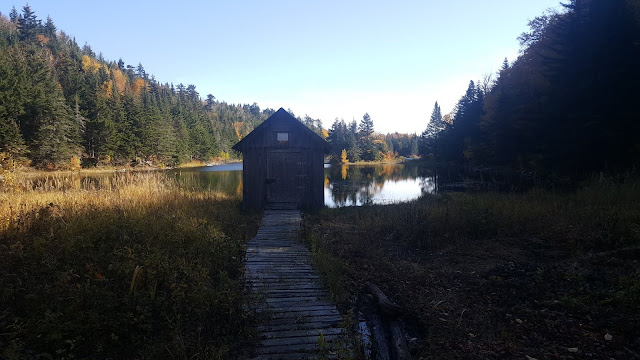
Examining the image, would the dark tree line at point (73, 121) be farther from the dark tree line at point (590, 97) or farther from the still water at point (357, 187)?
the dark tree line at point (590, 97)

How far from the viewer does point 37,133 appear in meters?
35.4

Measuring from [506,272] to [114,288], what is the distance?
238 inches

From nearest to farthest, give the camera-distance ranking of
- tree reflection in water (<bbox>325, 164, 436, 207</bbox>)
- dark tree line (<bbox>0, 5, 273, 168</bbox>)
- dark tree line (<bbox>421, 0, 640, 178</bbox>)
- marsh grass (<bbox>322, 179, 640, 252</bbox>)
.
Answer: marsh grass (<bbox>322, 179, 640, 252</bbox>) → dark tree line (<bbox>421, 0, 640, 178</bbox>) → tree reflection in water (<bbox>325, 164, 436, 207</bbox>) → dark tree line (<bbox>0, 5, 273, 168</bbox>)

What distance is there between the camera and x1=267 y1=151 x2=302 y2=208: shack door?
12469mm

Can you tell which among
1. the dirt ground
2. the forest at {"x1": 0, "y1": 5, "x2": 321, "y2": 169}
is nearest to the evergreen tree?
the forest at {"x1": 0, "y1": 5, "x2": 321, "y2": 169}

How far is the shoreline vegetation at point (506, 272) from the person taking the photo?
3.48 metres

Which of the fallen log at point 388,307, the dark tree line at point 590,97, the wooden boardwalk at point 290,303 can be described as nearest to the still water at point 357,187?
the dark tree line at point 590,97

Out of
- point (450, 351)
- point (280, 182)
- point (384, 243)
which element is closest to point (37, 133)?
point (280, 182)

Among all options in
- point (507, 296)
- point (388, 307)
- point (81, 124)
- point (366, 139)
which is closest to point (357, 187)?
point (507, 296)

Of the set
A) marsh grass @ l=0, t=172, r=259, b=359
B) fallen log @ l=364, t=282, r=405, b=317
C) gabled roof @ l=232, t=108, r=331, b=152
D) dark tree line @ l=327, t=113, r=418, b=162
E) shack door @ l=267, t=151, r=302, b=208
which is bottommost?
fallen log @ l=364, t=282, r=405, b=317

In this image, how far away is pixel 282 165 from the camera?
1252 cm

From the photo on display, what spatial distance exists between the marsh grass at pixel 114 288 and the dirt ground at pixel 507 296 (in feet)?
6.21

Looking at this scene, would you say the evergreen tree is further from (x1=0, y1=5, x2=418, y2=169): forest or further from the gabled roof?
the gabled roof

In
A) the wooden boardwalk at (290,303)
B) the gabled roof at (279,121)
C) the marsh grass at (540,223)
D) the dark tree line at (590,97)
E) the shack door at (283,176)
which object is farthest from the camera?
the dark tree line at (590,97)
